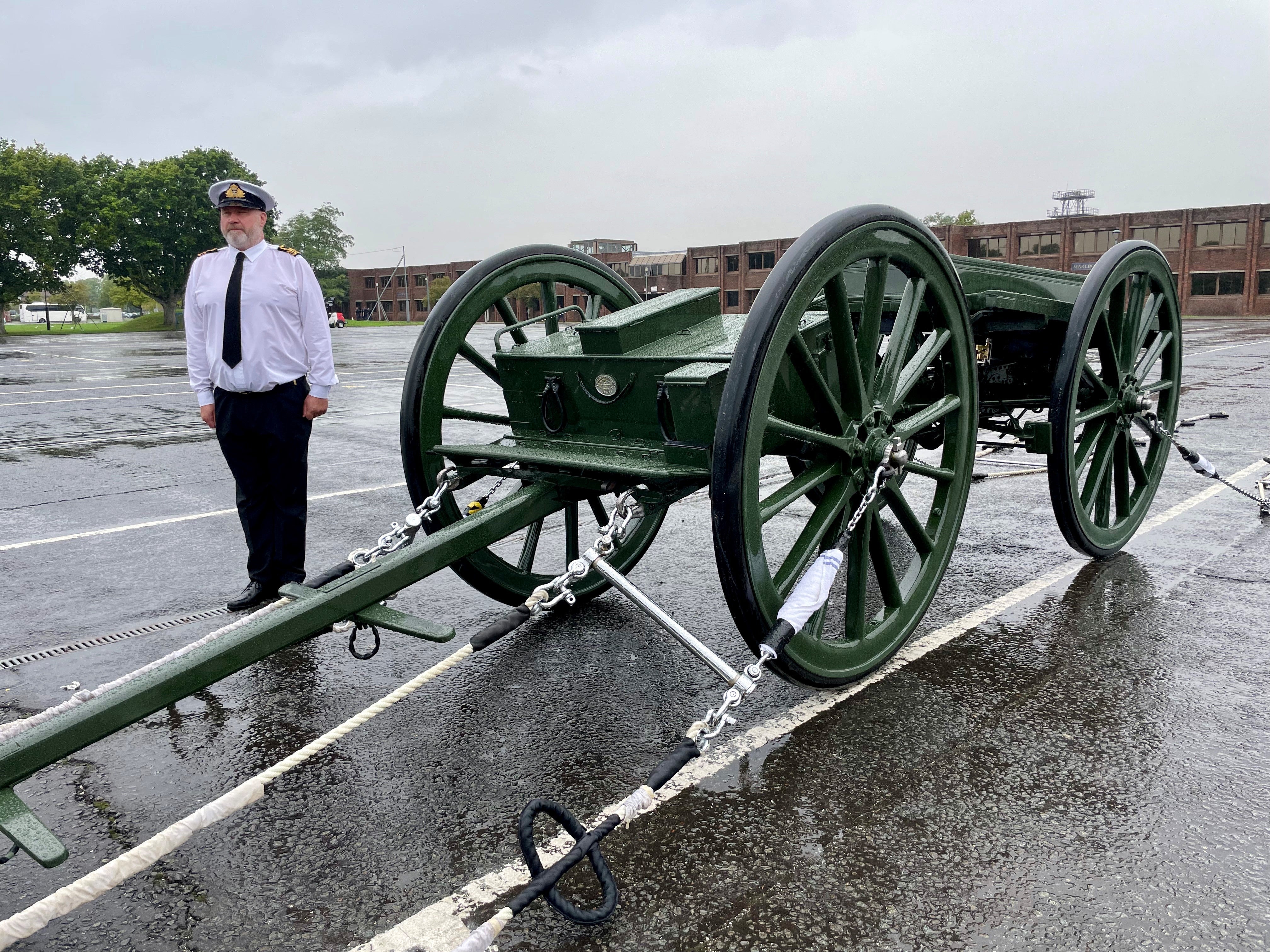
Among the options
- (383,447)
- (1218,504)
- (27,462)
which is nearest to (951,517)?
(1218,504)

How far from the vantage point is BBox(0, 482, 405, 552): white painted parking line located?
5742 millimetres

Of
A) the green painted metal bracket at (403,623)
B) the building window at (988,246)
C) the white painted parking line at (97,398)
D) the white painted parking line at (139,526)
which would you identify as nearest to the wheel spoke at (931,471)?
the green painted metal bracket at (403,623)

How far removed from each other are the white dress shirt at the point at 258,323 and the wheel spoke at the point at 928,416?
2.49 meters

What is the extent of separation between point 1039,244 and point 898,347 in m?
68.1

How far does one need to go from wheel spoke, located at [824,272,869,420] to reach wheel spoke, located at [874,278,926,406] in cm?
14

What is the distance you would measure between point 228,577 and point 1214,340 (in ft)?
97.8

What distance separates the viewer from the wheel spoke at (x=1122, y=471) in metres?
5.04

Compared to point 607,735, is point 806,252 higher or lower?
higher

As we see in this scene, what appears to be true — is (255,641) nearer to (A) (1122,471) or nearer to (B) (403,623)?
(B) (403,623)

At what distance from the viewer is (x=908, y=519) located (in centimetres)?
351

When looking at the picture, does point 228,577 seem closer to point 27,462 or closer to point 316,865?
point 316,865

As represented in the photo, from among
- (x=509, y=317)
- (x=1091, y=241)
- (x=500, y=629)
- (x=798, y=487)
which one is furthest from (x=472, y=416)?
(x=1091, y=241)

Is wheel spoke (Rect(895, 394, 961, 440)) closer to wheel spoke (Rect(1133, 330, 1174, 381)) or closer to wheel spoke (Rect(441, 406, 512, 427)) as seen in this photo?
wheel spoke (Rect(441, 406, 512, 427))

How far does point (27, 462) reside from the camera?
8.62m
